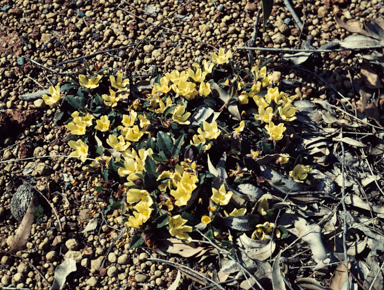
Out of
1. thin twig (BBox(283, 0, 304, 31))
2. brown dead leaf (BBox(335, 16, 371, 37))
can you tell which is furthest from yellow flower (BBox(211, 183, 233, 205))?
brown dead leaf (BBox(335, 16, 371, 37))

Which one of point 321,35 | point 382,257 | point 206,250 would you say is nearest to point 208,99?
point 206,250

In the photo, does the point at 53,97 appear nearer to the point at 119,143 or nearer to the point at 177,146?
the point at 119,143

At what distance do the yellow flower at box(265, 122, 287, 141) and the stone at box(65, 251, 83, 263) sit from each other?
69.5 inches

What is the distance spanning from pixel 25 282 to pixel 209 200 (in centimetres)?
156

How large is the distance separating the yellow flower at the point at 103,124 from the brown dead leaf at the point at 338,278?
2.05m

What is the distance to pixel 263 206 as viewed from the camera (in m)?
2.42

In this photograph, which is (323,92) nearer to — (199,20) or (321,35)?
(321,35)

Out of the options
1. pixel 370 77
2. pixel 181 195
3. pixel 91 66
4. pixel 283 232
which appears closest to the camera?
pixel 181 195

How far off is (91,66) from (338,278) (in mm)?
2859

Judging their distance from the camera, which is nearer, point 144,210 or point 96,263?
point 144,210

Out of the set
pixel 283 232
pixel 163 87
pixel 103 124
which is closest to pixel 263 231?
pixel 283 232

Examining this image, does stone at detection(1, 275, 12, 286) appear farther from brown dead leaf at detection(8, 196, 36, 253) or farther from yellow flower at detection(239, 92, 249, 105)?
yellow flower at detection(239, 92, 249, 105)

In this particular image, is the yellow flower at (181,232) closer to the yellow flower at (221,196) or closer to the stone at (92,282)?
the yellow flower at (221,196)

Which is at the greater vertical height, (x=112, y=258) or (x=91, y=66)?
(x=91, y=66)
